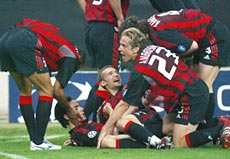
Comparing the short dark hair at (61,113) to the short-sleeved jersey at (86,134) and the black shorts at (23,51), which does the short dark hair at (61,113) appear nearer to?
the short-sleeved jersey at (86,134)

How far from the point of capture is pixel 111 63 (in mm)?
10148

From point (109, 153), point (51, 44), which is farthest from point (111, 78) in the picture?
point (109, 153)

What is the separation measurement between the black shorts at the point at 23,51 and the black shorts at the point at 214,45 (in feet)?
5.04

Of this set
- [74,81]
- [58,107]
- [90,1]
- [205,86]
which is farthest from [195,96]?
[74,81]

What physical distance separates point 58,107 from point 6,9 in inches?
128

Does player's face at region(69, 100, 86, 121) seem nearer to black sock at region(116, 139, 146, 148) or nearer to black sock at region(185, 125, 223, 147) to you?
black sock at region(116, 139, 146, 148)

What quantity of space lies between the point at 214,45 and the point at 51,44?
1545mm

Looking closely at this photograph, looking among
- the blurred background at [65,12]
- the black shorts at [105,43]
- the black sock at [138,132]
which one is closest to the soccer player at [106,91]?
the black shorts at [105,43]

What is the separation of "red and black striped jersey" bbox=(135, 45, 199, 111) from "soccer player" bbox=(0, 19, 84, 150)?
872 millimetres

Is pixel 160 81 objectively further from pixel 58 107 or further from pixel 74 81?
pixel 74 81

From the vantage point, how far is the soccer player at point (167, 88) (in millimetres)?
8414

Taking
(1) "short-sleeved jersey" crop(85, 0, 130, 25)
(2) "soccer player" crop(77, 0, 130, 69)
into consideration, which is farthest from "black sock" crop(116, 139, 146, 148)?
(1) "short-sleeved jersey" crop(85, 0, 130, 25)

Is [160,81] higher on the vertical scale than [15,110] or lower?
higher

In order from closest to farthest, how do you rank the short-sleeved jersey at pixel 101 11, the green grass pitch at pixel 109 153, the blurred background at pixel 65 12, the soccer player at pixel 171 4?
the green grass pitch at pixel 109 153 < the soccer player at pixel 171 4 < the short-sleeved jersey at pixel 101 11 < the blurred background at pixel 65 12
